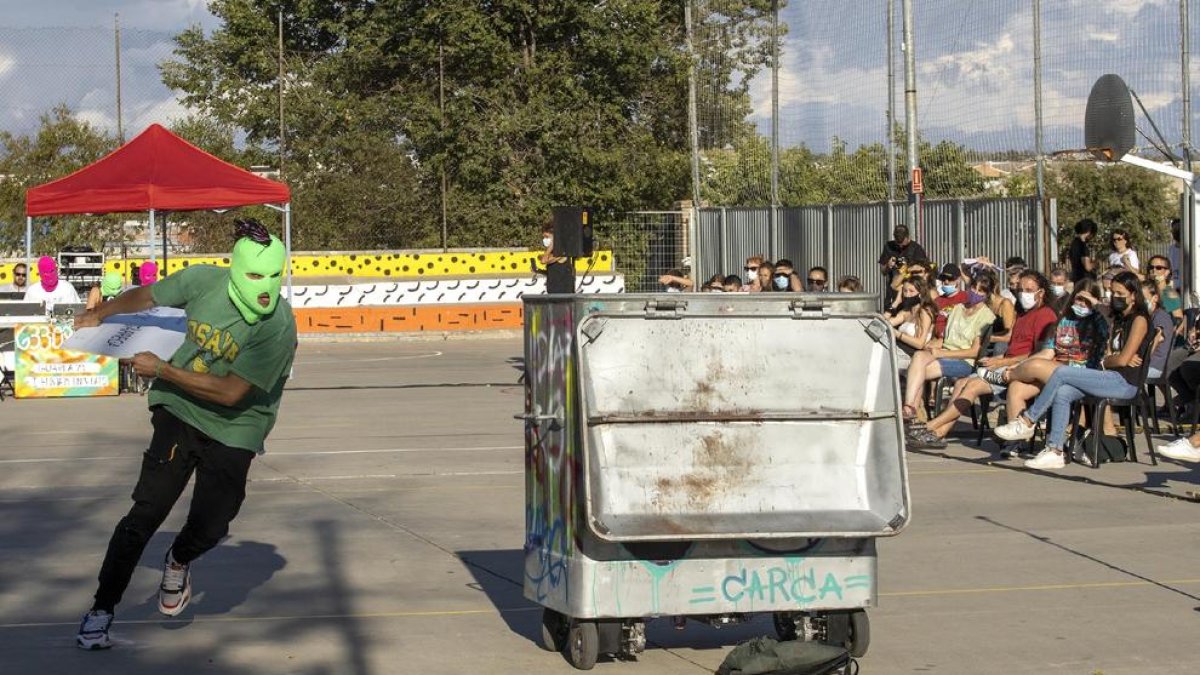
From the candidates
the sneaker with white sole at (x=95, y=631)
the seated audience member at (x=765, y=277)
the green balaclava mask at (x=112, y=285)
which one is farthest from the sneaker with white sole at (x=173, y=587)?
the green balaclava mask at (x=112, y=285)

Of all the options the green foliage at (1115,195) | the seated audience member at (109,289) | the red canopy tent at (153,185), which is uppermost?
the green foliage at (1115,195)

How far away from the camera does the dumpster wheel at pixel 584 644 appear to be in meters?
6.66

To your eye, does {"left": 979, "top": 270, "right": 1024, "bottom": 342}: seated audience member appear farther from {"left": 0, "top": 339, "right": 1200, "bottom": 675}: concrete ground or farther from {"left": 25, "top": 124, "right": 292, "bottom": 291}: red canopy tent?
{"left": 25, "top": 124, "right": 292, "bottom": 291}: red canopy tent

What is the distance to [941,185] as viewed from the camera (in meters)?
24.9

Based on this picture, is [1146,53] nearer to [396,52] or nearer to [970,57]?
[970,57]

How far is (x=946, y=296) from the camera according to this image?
16969 millimetres

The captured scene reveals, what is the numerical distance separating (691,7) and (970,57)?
12.8m

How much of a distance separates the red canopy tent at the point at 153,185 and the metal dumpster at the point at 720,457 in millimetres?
17279

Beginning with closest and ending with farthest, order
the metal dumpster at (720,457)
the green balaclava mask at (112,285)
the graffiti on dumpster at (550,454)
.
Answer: the metal dumpster at (720,457) < the graffiti on dumpster at (550,454) < the green balaclava mask at (112,285)

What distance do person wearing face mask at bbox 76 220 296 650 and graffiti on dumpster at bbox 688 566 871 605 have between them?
6.51ft

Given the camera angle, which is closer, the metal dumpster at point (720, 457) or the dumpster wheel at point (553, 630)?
the metal dumpster at point (720, 457)

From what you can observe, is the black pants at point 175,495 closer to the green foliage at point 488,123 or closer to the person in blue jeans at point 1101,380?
the person in blue jeans at point 1101,380

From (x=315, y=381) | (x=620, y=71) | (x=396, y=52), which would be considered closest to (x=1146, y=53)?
(x=315, y=381)

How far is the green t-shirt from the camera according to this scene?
702 cm
